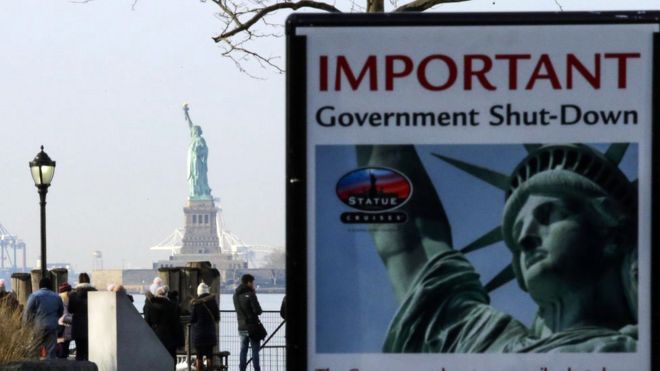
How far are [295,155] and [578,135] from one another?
1.09 m

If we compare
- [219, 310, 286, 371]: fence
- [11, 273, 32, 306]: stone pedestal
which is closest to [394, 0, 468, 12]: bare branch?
[219, 310, 286, 371]: fence

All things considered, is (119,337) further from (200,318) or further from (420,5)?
(420,5)

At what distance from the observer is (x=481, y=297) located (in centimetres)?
668

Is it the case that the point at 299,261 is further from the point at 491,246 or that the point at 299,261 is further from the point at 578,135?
the point at 578,135

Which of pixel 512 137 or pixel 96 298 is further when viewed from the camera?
pixel 96 298

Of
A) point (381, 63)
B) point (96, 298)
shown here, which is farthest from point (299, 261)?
point (96, 298)

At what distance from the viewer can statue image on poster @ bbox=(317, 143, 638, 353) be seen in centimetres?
666

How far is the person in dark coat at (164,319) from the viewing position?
23.9 metres

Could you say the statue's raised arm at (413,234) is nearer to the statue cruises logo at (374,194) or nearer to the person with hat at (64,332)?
the statue cruises logo at (374,194)

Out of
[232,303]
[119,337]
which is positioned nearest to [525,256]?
[119,337]

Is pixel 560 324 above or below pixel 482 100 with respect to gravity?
below

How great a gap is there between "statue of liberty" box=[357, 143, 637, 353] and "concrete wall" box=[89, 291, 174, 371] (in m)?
15.4

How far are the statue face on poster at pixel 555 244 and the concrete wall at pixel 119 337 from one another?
15509 mm

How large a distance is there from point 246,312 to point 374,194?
1967 centimetres
